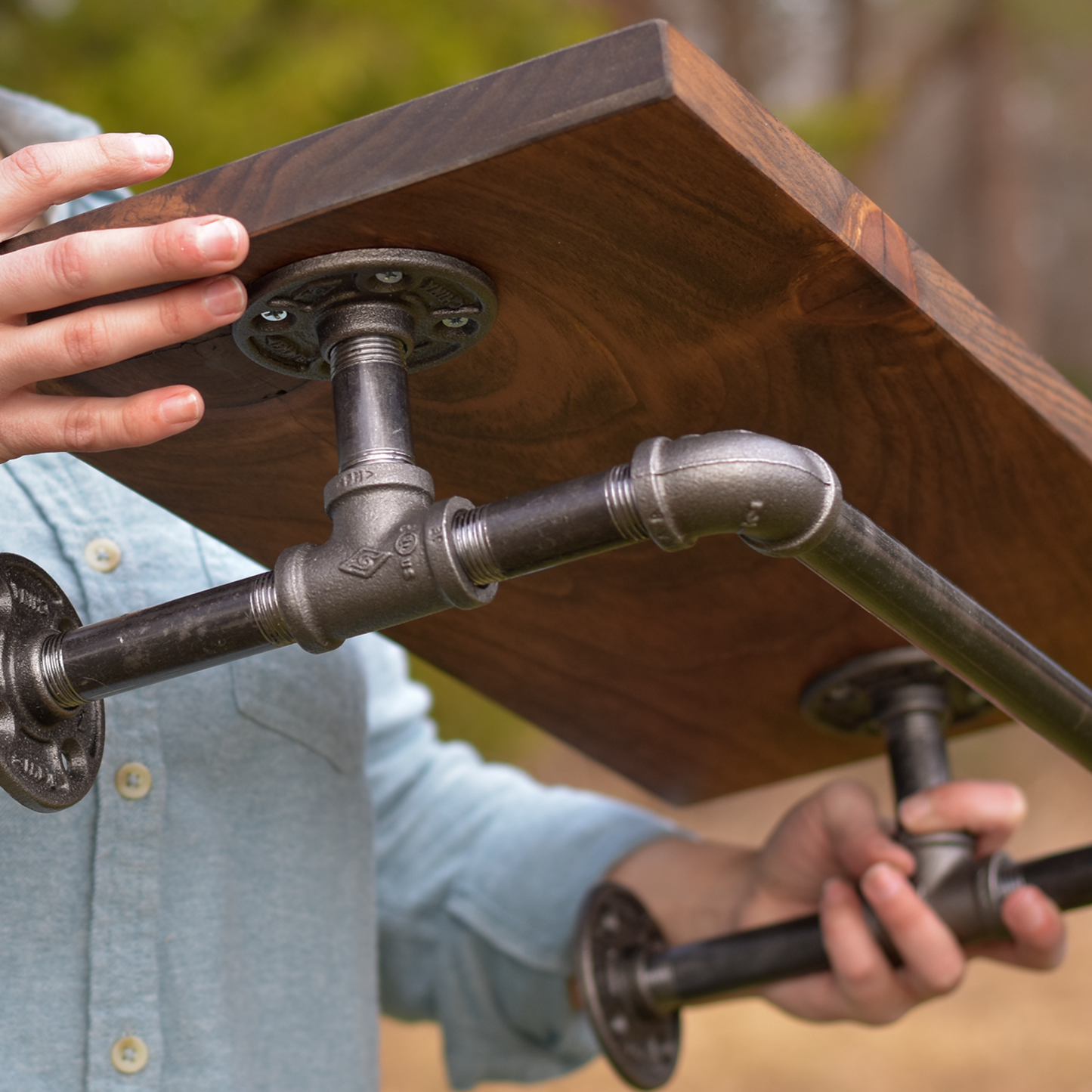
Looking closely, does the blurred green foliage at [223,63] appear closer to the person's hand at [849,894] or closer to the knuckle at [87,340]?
the person's hand at [849,894]

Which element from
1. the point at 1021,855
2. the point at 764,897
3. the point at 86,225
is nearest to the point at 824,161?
the point at 86,225

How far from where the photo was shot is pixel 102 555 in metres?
0.66

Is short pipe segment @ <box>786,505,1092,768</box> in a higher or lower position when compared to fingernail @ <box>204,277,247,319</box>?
lower

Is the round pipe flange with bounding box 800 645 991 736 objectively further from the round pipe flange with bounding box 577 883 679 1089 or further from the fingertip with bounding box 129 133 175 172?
the fingertip with bounding box 129 133 175 172

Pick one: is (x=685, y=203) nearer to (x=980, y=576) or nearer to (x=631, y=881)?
(x=980, y=576)

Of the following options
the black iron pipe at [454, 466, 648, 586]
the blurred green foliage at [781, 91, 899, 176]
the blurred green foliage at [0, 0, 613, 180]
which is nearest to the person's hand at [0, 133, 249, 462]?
the black iron pipe at [454, 466, 648, 586]

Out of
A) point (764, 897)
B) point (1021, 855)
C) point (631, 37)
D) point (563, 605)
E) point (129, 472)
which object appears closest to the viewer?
Answer: point (631, 37)

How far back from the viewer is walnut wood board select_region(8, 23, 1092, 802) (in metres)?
0.34

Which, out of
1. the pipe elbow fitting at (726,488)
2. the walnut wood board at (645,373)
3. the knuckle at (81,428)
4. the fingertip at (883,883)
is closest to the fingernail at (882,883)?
the fingertip at (883,883)

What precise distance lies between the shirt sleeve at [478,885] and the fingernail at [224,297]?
540mm

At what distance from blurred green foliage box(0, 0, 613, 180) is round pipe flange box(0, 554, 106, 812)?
4.32 ft

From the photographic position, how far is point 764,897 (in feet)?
2.77

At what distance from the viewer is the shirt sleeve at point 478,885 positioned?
92 centimetres

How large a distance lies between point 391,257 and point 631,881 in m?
0.64
